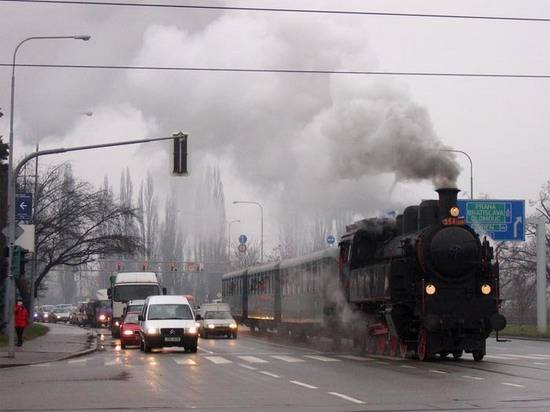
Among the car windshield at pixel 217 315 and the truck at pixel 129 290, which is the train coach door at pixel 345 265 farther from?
the truck at pixel 129 290

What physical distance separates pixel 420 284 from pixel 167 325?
8921mm

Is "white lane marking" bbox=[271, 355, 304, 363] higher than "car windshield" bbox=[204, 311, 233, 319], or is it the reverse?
"car windshield" bbox=[204, 311, 233, 319]

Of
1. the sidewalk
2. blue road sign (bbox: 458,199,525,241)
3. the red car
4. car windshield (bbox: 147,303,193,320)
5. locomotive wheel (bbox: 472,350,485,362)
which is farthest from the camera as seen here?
blue road sign (bbox: 458,199,525,241)

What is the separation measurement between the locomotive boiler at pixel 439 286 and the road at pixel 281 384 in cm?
65

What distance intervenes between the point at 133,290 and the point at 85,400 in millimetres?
31846

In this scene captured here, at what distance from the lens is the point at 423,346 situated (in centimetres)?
2344

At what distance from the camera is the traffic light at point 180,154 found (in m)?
27.4

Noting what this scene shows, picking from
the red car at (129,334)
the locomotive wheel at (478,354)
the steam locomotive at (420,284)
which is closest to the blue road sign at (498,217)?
the steam locomotive at (420,284)

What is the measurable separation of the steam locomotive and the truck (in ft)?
60.5

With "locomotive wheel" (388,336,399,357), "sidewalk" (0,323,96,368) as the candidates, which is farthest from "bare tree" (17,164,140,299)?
"locomotive wheel" (388,336,399,357)

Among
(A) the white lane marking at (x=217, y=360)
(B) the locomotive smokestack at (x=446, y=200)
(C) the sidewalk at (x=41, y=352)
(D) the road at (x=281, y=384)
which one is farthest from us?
(C) the sidewalk at (x=41, y=352)

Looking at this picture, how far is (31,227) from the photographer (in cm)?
2850

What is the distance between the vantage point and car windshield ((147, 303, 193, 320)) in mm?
29344

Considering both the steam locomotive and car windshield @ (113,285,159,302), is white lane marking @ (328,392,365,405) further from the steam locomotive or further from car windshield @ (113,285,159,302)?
car windshield @ (113,285,159,302)
